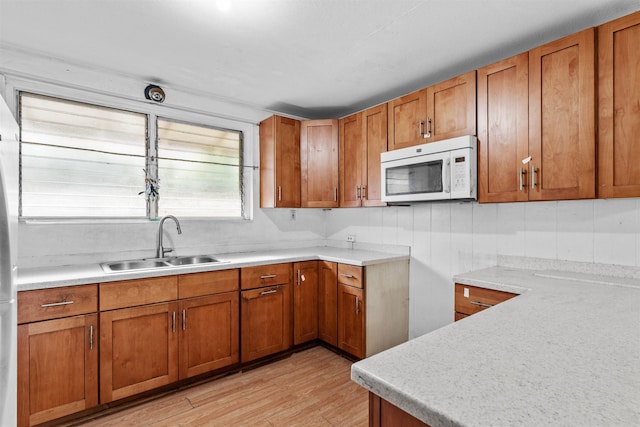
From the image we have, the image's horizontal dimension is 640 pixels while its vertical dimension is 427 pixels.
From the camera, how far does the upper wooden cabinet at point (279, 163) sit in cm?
317

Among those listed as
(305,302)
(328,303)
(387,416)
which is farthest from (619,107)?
(305,302)

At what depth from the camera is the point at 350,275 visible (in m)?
2.77

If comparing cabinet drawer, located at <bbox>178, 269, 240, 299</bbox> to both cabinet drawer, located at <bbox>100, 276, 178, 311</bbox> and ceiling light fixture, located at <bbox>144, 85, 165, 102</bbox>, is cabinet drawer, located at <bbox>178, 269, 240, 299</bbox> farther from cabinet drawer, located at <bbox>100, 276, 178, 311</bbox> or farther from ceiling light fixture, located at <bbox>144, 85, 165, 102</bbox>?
ceiling light fixture, located at <bbox>144, 85, 165, 102</bbox>

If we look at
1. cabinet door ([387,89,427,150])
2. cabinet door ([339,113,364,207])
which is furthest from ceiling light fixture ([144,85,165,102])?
cabinet door ([387,89,427,150])

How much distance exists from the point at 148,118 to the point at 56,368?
194 cm

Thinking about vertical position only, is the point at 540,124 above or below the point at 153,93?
below

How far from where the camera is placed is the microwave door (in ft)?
7.47

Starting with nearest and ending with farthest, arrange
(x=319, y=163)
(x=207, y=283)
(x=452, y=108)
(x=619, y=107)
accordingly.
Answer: (x=619, y=107) < (x=452, y=108) < (x=207, y=283) < (x=319, y=163)

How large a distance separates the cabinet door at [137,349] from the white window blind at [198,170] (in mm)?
972

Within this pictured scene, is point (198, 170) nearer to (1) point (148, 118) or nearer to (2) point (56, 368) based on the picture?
(1) point (148, 118)

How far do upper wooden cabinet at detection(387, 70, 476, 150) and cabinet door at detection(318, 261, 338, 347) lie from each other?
124cm

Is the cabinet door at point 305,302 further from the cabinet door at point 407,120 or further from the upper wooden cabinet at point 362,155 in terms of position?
the cabinet door at point 407,120

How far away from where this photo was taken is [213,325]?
2.46m

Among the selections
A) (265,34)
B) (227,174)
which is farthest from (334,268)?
(265,34)
